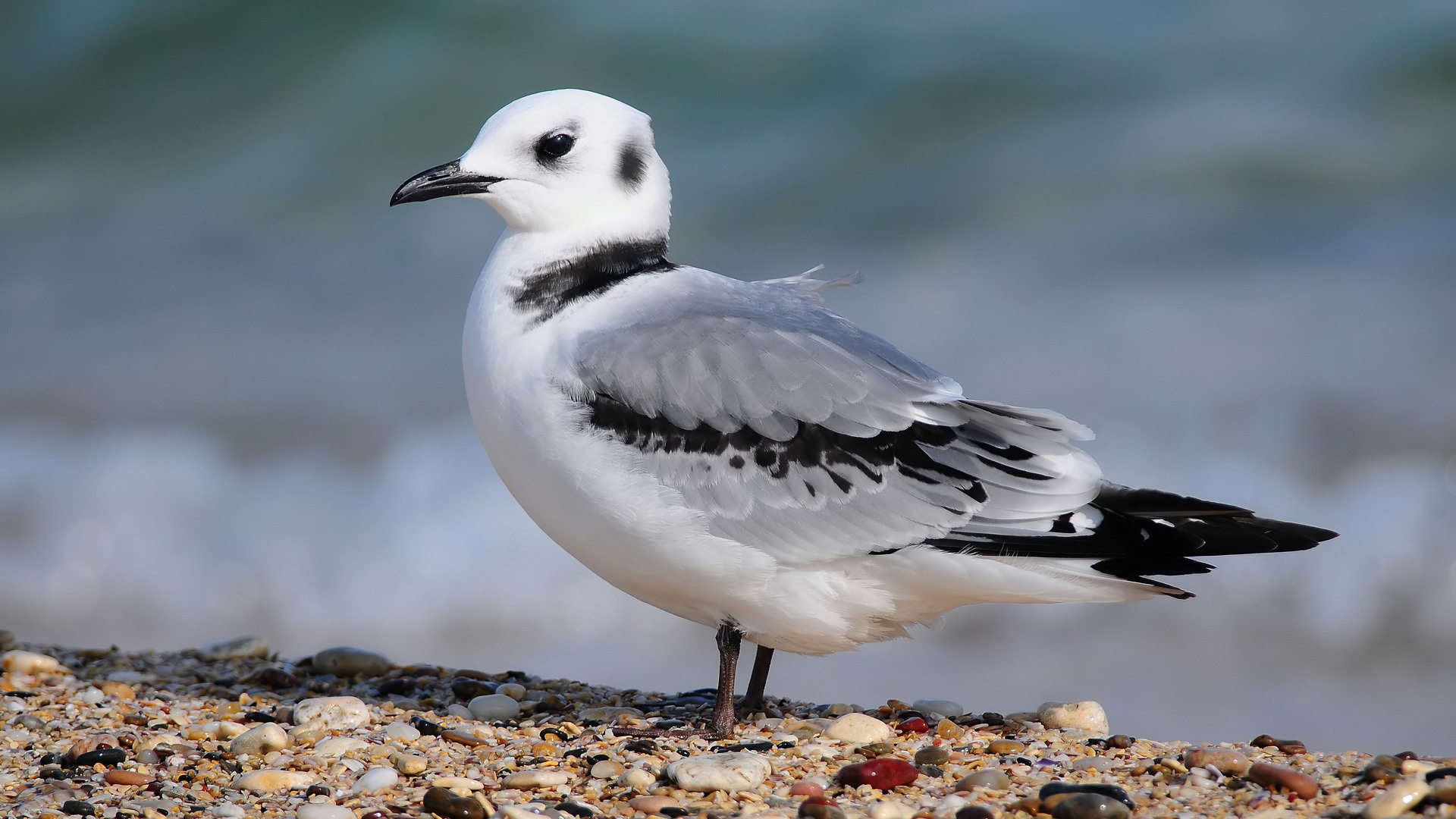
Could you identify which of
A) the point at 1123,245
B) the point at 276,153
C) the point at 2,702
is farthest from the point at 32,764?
the point at 276,153

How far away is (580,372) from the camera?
370 centimetres

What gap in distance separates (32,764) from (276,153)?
26.9 feet

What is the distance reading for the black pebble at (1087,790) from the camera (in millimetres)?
3041

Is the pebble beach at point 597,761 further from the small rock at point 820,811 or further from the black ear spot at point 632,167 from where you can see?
the black ear spot at point 632,167

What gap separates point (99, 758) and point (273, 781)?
1.72ft

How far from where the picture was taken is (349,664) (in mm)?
4676

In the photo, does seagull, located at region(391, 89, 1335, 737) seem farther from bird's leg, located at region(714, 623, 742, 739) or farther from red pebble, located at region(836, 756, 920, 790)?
red pebble, located at region(836, 756, 920, 790)

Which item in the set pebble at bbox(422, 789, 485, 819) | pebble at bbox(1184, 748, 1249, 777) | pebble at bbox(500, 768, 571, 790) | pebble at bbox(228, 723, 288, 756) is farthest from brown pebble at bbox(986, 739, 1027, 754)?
pebble at bbox(228, 723, 288, 756)

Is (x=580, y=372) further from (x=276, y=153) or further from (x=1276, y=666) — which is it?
(x=276, y=153)

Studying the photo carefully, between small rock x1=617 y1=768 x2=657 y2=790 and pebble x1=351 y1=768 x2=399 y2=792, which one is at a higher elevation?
small rock x1=617 y1=768 x2=657 y2=790

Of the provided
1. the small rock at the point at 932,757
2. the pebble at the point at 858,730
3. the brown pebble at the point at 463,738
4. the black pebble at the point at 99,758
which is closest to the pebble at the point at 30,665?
the black pebble at the point at 99,758

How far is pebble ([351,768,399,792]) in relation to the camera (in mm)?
3375

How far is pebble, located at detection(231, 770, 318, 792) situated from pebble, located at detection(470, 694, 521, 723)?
0.73 m

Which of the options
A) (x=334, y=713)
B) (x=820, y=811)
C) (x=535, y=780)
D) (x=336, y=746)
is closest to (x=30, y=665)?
(x=334, y=713)
